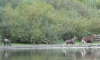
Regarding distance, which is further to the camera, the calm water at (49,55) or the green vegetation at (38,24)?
the green vegetation at (38,24)

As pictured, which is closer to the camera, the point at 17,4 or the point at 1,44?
the point at 1,44

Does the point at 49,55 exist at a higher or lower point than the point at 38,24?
lower

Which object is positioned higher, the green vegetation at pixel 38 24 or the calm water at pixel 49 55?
the green vegetation at pixel 38 24

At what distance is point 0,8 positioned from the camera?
167 ft

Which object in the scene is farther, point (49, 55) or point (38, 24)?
point (38, 24)

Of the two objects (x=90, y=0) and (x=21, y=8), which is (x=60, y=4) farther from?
(x=90, y=0)

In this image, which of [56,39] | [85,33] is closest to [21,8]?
[56,39]

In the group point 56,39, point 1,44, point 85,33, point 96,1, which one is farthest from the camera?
point 96,1

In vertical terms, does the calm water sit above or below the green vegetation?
below

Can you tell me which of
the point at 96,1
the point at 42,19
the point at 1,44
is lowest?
the point at 1,44

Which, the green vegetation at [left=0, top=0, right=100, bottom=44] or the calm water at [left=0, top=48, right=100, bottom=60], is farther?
the green vegetation at [left=0, top=0, right=100, bottom=44]

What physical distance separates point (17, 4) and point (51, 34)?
1049 centimetres

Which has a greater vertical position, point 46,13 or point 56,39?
point 46,13

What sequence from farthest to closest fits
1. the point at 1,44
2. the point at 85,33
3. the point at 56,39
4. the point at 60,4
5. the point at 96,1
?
the point at 96,1 < the point at 60,4 < the point at 85,33 < the point at 56,39 < the point at 1,44
